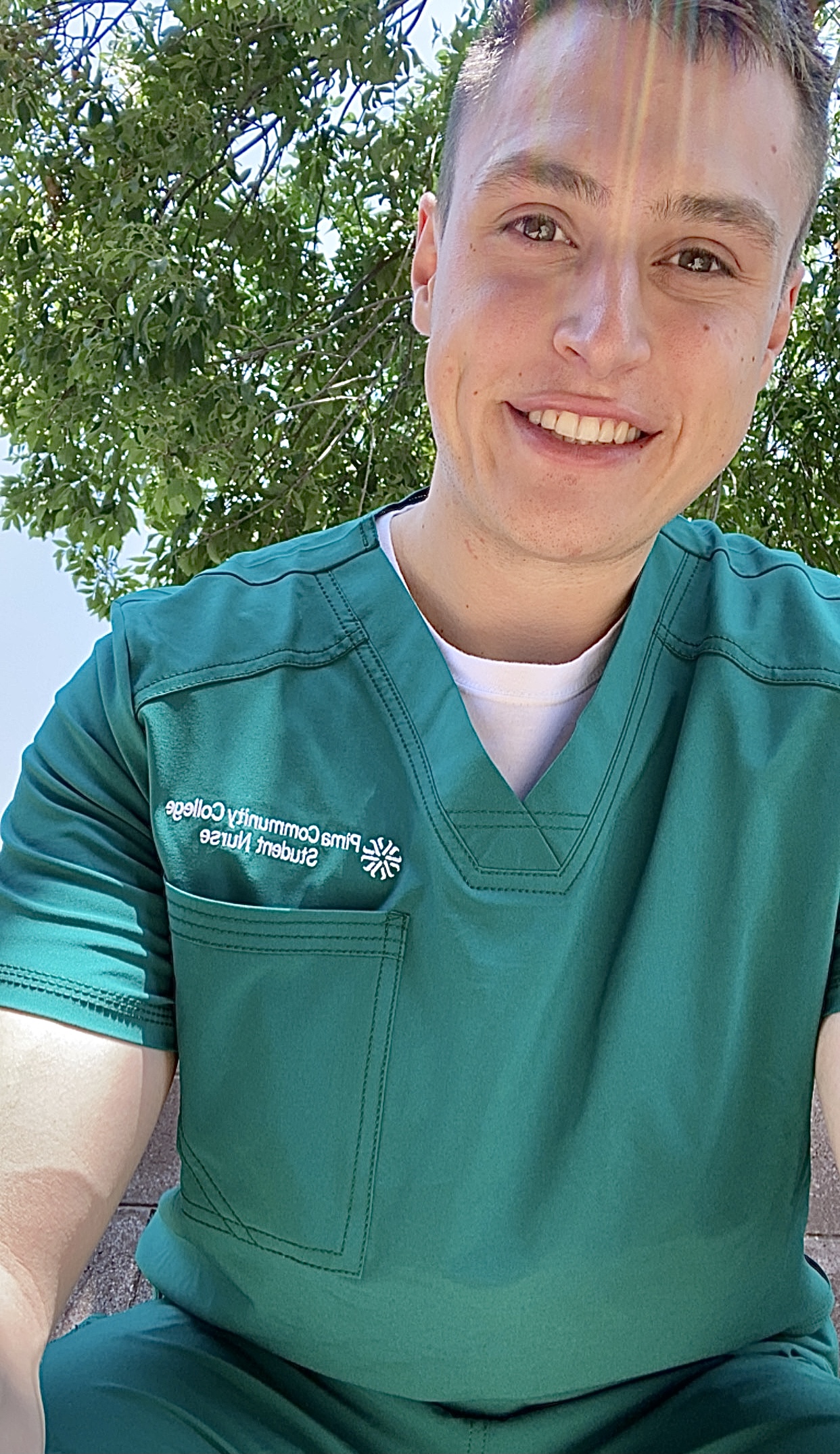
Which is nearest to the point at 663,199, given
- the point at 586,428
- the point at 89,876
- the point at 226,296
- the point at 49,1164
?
the point at 586,428

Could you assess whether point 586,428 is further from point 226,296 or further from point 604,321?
point 226,296

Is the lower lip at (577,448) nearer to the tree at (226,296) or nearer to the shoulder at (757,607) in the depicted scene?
the shoulder at (757,607)

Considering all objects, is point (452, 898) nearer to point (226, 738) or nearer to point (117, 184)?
point (226, 738)

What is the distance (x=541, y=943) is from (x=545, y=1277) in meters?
0.26

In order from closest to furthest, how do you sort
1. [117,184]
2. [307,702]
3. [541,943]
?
[541,943] → [307,702] → [117,184]

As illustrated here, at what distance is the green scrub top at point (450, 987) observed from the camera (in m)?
1.12

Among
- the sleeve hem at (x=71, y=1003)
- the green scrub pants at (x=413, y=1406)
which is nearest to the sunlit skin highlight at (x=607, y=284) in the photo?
the sleeve hem at (x=71, y=1003)

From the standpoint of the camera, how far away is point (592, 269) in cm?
119

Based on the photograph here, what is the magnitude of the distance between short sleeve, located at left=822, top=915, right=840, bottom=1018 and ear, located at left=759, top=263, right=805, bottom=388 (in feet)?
1.69

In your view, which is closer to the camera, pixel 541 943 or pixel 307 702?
pixel 541 943

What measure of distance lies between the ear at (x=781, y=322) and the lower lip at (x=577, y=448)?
0.17 meters

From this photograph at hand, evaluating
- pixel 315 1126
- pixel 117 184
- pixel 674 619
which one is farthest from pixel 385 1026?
pixel 117 184

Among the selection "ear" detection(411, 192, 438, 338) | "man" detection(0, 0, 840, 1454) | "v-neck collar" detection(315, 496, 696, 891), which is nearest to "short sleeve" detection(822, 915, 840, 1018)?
"man" detection(0, 0, 840, 1454)

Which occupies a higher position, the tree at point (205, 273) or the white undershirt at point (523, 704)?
the tree at point (205, 273)
